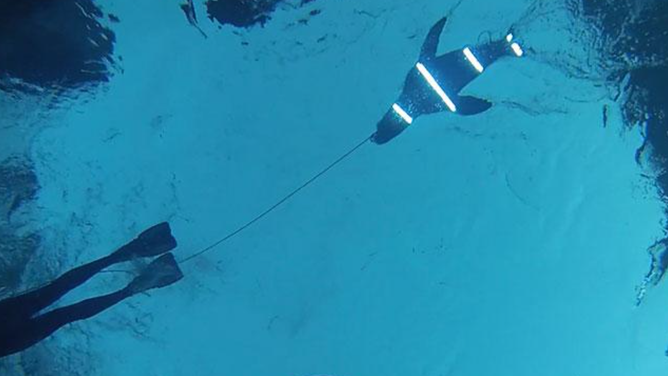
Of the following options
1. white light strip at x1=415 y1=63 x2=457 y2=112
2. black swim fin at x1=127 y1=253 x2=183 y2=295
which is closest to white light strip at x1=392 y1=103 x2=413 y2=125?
white light strip at x1=415 y1=63 x2=457 y2=112

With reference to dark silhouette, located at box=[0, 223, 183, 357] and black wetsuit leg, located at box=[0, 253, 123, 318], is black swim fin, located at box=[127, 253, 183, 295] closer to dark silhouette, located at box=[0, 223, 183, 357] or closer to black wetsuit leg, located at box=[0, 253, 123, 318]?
dark silhouette, located at box=[0, 223, 183, 357]

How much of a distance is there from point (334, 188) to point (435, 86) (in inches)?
48.5

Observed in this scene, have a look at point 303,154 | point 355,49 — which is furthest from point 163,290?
point 355,49

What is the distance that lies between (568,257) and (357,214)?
2.05 meters

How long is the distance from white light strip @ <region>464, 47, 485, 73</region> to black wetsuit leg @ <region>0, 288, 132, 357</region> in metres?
3.50

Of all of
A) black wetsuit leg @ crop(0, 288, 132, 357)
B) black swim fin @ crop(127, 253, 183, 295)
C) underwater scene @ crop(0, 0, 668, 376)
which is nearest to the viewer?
underwater scene @ crop(0, 0, 668, 376)

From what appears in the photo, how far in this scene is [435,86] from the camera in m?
4.04

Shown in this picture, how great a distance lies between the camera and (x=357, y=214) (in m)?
4.36

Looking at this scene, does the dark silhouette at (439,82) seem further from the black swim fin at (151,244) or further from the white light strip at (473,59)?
the black swim fin at (151,244)

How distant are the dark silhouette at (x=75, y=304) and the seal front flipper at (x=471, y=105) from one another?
8.89 ft

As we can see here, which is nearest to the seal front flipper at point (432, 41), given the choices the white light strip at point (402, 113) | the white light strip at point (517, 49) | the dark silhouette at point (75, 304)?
the white light strip at point (402, 113)

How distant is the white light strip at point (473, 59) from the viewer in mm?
3951

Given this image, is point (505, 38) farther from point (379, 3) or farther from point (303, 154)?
point (303, 154)

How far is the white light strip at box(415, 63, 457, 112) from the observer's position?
13.1 feet
